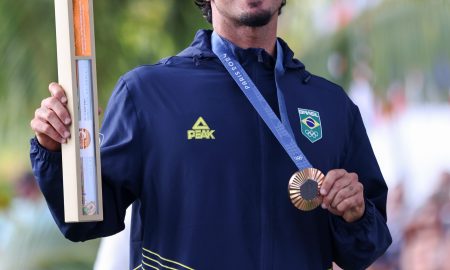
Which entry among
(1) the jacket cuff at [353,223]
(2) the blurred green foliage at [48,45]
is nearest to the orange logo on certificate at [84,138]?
(1) the jacket cuff at [353,223]

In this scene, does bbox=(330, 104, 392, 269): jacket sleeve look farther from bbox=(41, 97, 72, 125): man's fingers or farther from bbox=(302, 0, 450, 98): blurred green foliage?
bbox=(302, 0, 450, 98): blurred green foliage

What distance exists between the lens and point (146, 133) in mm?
4453

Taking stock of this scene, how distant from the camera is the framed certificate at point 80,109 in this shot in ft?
13.5

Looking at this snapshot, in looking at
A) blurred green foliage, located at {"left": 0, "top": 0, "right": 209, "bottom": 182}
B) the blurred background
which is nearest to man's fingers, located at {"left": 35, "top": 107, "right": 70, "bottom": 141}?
the blurred background

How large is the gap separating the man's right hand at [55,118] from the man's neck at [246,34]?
754 millimetres

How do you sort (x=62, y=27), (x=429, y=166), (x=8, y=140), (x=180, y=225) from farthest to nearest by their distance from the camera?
(x=8, y=140)
(x=429, y=166)
(x=180, y=225)
(x=62, y=27)

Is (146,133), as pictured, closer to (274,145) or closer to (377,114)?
(274,145)

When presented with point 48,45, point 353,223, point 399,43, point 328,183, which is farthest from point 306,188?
point 48,45

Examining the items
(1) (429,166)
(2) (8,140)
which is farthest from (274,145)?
(2) (8,140)

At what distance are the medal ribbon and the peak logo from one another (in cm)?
16

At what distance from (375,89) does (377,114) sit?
19 centimetres

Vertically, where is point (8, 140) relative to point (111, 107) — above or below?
below

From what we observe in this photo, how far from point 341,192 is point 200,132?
476mm

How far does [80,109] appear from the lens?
4.12 metres
